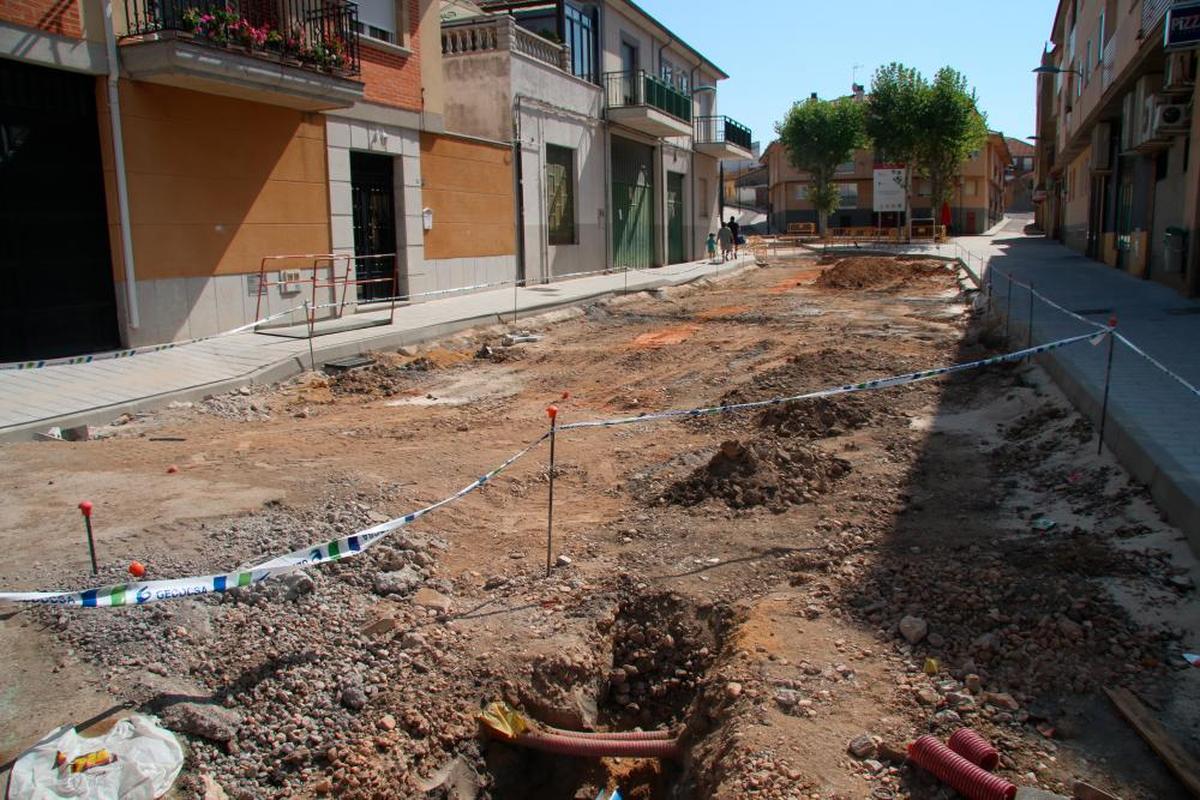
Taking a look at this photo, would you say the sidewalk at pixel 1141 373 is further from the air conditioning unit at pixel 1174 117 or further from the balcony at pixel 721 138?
the balcony at pixel 721 138

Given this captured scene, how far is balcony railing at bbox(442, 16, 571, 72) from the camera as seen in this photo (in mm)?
22609

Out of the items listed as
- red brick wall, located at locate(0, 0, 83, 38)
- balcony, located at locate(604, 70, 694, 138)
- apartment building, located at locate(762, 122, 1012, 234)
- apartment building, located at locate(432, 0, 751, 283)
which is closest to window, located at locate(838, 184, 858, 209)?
apartment building, located at locate(762, 122, 1012, 234)

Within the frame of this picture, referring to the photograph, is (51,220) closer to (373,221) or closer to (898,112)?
(373,221)

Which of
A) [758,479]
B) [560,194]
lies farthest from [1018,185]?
[758,479]

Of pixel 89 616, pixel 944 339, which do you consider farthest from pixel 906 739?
pixel 944 339

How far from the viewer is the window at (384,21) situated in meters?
17.4

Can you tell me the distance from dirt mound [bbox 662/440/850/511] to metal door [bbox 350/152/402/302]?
11.6 meters

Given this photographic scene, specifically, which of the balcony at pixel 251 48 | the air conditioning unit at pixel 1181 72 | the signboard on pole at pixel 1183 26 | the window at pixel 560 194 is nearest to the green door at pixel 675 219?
the window at pixel 560 194

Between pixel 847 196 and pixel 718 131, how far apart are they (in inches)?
1388

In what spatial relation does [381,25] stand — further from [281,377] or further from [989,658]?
[989,658]

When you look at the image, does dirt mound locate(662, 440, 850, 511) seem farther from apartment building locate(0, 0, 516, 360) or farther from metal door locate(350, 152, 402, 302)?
metal door locate(350, 152, 402, 302)

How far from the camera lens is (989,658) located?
430 cm

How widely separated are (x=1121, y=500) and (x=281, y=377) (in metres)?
9.61

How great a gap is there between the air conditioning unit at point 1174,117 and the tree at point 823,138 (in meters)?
44.4
